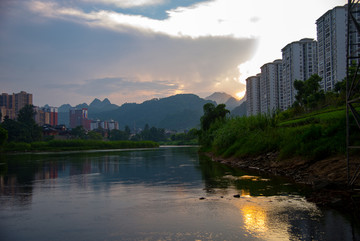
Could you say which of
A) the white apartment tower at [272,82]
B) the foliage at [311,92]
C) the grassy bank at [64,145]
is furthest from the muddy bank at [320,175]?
the white apartment tower at [272,82]

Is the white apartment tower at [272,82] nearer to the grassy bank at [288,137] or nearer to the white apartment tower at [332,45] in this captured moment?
the white apartment tower at [332,45]

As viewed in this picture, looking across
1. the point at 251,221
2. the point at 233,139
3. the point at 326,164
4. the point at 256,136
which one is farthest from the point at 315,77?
the point at 251,221

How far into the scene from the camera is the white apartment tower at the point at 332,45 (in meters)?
87.2

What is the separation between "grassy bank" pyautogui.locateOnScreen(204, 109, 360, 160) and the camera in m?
21.7

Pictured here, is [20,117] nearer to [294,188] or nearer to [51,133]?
[51,133]

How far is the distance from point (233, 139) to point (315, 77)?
97.8 feet

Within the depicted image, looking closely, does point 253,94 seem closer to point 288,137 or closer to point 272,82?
point 272,82

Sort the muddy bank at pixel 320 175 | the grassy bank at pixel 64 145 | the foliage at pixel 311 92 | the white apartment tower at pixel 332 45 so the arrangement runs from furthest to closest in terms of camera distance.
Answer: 1. the grassy bank at pixel 64 145
2. the white apartment tower at pixel 332 45
3. the foliage at pixel 311 92
4. the muddy bank at pixel 320 175

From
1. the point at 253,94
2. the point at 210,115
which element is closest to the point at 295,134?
the point at 210,115

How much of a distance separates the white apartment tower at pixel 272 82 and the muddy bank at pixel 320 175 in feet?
360

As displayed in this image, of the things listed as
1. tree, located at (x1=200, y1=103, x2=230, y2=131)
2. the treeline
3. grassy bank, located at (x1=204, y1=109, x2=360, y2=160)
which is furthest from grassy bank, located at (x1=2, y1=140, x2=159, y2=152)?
grassy bank, located at (x1=204, y1=109, x2=360, y2=160)

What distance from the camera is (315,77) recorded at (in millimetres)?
61469

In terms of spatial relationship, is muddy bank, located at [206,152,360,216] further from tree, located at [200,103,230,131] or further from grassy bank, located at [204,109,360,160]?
tree, located at [200,103,230,131]

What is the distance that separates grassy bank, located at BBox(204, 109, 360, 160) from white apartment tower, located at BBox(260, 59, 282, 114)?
318ft
